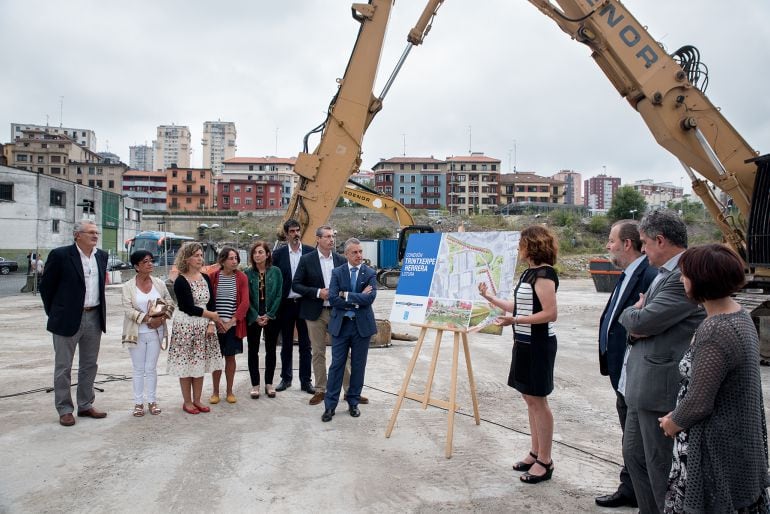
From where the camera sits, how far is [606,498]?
3543 millimetres

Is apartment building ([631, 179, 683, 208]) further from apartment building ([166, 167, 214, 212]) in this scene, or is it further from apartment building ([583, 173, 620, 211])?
apartment building ([166, 167, 214, 212])

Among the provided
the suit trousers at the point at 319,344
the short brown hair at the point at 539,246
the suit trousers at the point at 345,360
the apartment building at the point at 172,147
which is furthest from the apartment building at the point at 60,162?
the short brown hair at the point at 539,246

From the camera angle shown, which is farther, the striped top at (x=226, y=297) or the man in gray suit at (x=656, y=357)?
the striped top at (x=226, y=297)

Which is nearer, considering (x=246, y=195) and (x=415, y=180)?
(x=246, y=195)

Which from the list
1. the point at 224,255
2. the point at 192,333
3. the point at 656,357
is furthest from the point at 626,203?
the point at 656,357

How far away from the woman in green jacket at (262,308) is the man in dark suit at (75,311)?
157cm

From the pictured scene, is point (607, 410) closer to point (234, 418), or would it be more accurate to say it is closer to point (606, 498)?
point (606, 498)

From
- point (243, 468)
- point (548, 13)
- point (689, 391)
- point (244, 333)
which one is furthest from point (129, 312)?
point (548, 13)

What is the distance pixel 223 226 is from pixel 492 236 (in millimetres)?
64665

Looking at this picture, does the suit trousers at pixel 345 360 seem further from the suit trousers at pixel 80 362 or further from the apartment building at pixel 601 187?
the apartment building at pixel 601 187

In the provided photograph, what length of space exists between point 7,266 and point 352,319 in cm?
3777

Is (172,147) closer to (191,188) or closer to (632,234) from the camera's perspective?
(191,188)

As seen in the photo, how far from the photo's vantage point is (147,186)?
93688mm

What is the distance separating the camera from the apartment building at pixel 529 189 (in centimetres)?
9744
